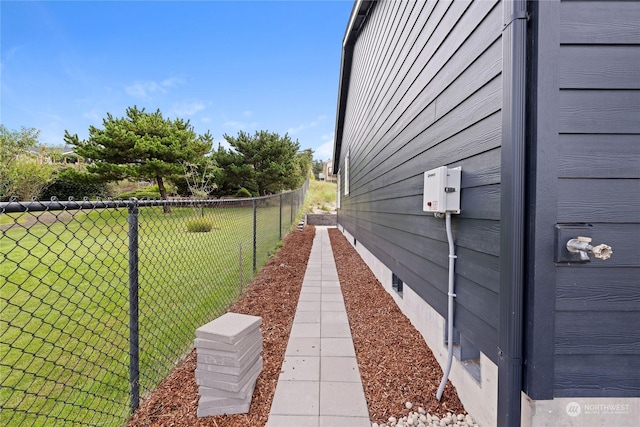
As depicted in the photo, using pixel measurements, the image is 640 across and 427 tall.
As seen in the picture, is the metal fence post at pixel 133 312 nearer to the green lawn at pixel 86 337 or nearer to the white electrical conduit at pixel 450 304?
the green lawn at pixel 86 337

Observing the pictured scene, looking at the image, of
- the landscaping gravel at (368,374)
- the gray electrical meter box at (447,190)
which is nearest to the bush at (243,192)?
the landscaping gravel at (368,374)

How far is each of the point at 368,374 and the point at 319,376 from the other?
38 centimetres

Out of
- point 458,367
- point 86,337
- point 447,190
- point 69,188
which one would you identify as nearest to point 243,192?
point 69,188

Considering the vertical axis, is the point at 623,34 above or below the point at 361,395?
above

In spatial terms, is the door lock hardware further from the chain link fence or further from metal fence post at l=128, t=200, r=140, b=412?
metal fence post at l=128, t=200, r=140, b=412

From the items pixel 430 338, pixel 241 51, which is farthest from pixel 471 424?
pixel 241 51

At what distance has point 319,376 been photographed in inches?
83.7

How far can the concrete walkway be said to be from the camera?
172cm

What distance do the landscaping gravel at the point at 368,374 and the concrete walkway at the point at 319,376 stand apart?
68 millimetres

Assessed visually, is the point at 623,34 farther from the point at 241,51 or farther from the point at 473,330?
the point at 241,51

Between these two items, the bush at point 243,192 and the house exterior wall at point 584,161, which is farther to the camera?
the bush at point 243,192

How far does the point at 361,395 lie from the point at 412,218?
5.32 feet

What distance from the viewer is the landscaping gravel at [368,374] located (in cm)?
170

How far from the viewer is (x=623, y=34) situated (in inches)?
48.9
